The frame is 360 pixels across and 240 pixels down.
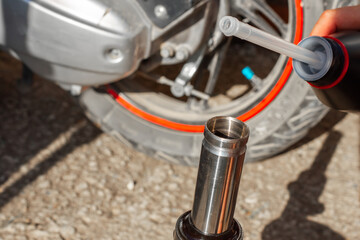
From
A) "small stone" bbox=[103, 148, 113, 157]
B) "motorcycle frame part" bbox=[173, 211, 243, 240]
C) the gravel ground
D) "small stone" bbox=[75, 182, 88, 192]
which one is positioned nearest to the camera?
"motorcycle frame part" bbox=[173, 211, 243, 240]

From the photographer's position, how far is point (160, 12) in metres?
1.32

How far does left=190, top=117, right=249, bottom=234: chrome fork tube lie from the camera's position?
2.76 ft

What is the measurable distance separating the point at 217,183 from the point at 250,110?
2.14 ft

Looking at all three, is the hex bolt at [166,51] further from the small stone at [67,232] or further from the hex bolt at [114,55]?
the small stone at [67,232]

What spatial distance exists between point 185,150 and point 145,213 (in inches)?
9.8

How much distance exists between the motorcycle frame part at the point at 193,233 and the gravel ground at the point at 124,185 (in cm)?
46

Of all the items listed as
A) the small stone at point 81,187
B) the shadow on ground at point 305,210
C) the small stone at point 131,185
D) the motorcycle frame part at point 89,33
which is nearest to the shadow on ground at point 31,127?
the small stone at point 81,187

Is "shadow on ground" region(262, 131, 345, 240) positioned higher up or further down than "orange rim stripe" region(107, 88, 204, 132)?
further down

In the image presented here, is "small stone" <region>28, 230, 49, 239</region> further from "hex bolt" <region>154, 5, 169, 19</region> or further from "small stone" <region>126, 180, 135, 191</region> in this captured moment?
"hex bolt" <region>154, 5, 169, 19</region>

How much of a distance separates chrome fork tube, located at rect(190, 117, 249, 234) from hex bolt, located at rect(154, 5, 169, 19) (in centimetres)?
55

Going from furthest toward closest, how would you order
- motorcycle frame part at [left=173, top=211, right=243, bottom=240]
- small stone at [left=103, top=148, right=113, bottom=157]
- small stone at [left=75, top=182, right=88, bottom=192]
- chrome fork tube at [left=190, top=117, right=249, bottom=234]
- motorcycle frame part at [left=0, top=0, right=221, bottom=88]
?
1. small stone at [left=103, top=148, right=113, bottom=157]
2. small stone at [left=75, top=182, right=88, bottom=192]
3. motorcycle frame part at [left=0, top=0, right=221, bottom=88]
4. motorcycle frame part at [left=173, top=211, right=243, bottom=240]
5. chrome fork tube at [left=190, top=117, right=249, bottom=234]

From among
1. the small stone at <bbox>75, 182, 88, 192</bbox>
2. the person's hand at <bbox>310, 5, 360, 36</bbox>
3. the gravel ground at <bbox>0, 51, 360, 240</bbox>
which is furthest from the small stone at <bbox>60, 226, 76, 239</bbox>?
the person's hand at <bbox>310, 5, 360, 36</bbox>

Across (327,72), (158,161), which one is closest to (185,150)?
(158,161)

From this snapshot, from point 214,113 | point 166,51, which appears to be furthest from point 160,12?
point 214,113
